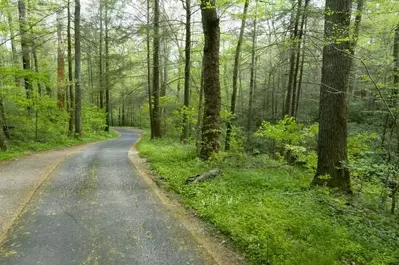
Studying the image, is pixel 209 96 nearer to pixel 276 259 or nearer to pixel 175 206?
pixel 175 206

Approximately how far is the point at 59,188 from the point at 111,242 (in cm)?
285

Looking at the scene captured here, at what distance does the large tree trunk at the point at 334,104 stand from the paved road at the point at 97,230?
127 inches

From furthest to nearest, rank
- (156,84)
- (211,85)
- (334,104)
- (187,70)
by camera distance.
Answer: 1. (156,84)
2. (187,70)
3. (211,85)
4. (334,104)

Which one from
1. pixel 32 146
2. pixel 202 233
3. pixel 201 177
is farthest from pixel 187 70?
pixel 202 233

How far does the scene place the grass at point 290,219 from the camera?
10.0ft

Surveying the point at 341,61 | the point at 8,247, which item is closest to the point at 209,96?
the point at 341,61

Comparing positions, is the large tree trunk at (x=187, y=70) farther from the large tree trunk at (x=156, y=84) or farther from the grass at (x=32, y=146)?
the grass at (x=32, y=146)

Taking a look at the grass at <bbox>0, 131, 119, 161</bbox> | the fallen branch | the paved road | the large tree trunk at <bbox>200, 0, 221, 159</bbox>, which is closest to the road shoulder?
the paved road

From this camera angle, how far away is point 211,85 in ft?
25.0

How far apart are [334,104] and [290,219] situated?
260 centimetres

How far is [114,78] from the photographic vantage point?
45.8 ft

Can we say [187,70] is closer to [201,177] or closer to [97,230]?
[201,177]

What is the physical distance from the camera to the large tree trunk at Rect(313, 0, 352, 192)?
4992 mm

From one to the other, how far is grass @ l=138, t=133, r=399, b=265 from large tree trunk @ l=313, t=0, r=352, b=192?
0.44 metres
